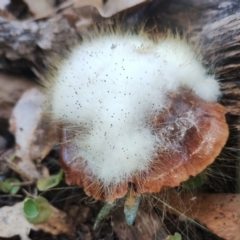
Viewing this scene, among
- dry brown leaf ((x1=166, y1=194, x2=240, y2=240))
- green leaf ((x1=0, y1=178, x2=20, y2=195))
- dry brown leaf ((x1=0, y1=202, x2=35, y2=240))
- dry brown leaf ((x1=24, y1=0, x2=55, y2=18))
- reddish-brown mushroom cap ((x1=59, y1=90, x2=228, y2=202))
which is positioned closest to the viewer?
reddish-brown mushroom cap ((x1=59, y1=90, x2=228, y2=202))

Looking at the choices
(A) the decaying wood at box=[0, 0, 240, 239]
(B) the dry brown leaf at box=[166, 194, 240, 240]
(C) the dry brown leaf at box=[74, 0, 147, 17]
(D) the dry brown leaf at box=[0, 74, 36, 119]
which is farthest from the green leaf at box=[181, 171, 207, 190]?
(D) the dry brown leaf at box=[0, 74, 36, 119]

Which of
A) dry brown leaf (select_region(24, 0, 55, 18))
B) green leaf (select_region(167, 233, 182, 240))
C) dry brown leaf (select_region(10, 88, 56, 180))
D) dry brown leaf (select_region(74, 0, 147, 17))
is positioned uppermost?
dry brown leaf (select_region(24, 0, 55, 18))

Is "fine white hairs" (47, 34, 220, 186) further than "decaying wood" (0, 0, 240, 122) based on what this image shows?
No

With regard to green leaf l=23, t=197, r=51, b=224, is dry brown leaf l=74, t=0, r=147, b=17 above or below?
above

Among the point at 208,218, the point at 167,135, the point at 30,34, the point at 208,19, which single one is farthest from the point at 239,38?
the point at 30,34

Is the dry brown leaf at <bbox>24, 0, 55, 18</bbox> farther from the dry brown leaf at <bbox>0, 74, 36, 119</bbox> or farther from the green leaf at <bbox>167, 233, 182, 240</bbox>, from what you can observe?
the green leaf at <bbox>167, 233, 182, 240</bbox>
